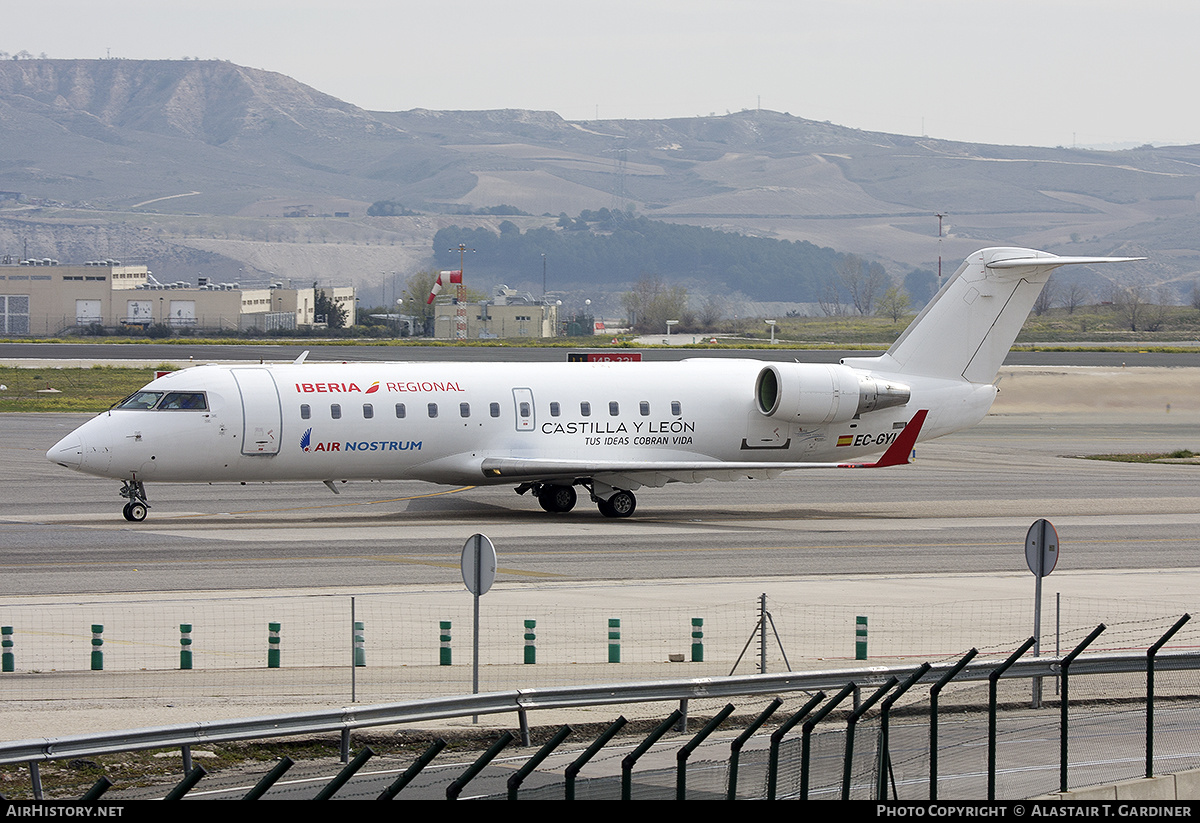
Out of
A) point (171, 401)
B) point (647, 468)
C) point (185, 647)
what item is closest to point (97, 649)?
point (185, 647)

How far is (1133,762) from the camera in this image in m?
13.3

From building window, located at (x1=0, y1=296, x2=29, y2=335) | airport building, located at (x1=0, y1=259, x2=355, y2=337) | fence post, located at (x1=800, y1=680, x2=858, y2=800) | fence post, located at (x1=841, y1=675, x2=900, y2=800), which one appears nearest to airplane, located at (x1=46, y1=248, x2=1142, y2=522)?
fence post, located at (x1=841, y1=675, x2=900, y2=800)

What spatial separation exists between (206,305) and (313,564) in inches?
5392

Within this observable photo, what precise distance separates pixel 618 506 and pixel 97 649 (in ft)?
57.4

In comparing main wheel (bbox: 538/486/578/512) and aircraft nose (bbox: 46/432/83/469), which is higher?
aircraft nose (bbox: 46/432/83/469)

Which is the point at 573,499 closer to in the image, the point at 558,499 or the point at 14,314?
the point at 558,499

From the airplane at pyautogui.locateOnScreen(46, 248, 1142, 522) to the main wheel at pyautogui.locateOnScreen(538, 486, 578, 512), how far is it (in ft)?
0.08

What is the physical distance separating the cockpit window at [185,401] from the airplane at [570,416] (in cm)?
4

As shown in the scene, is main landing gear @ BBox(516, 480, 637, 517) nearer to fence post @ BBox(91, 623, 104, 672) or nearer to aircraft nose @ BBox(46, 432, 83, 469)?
aircraft nose @ BBox(46, 432, 83, 469)

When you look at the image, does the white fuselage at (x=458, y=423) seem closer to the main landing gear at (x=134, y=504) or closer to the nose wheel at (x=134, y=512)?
the main landing gear at (x=134, y=504)

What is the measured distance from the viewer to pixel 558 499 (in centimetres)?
3541

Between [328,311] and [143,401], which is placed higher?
[328,311]

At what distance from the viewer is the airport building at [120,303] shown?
15662 cm

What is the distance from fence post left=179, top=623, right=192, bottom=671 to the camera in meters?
18.6
